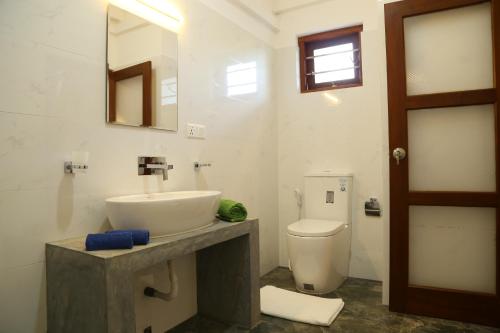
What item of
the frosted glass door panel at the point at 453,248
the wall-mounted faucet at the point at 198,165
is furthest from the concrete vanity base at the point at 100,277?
the frosted glass door panel at the point at 453,248

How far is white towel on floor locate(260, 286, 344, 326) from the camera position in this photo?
1861 millimetres

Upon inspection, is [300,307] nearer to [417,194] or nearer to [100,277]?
[417,194]

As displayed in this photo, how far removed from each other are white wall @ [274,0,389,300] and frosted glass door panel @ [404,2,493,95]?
42cm

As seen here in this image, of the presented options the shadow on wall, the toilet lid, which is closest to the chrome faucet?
the shadow on wall

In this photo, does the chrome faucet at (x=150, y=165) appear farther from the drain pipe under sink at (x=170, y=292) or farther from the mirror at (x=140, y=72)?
the drain pipe under sink at (x=170, y=292)

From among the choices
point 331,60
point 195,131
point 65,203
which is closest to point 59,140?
point 65,203

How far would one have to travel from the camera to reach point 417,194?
1925 millimetres

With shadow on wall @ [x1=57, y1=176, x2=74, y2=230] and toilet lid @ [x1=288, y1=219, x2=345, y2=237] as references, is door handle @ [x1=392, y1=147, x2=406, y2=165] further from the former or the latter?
shadow on wall @ [x1=57, y1=176, x2=74, y2=230]

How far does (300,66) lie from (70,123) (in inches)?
83.9

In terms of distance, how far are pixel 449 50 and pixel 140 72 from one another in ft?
5.85

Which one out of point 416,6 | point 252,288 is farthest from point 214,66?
point 252,288

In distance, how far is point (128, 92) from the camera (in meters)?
1.58

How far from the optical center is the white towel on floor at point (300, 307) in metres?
1.86

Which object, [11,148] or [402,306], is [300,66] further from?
[11,148]
